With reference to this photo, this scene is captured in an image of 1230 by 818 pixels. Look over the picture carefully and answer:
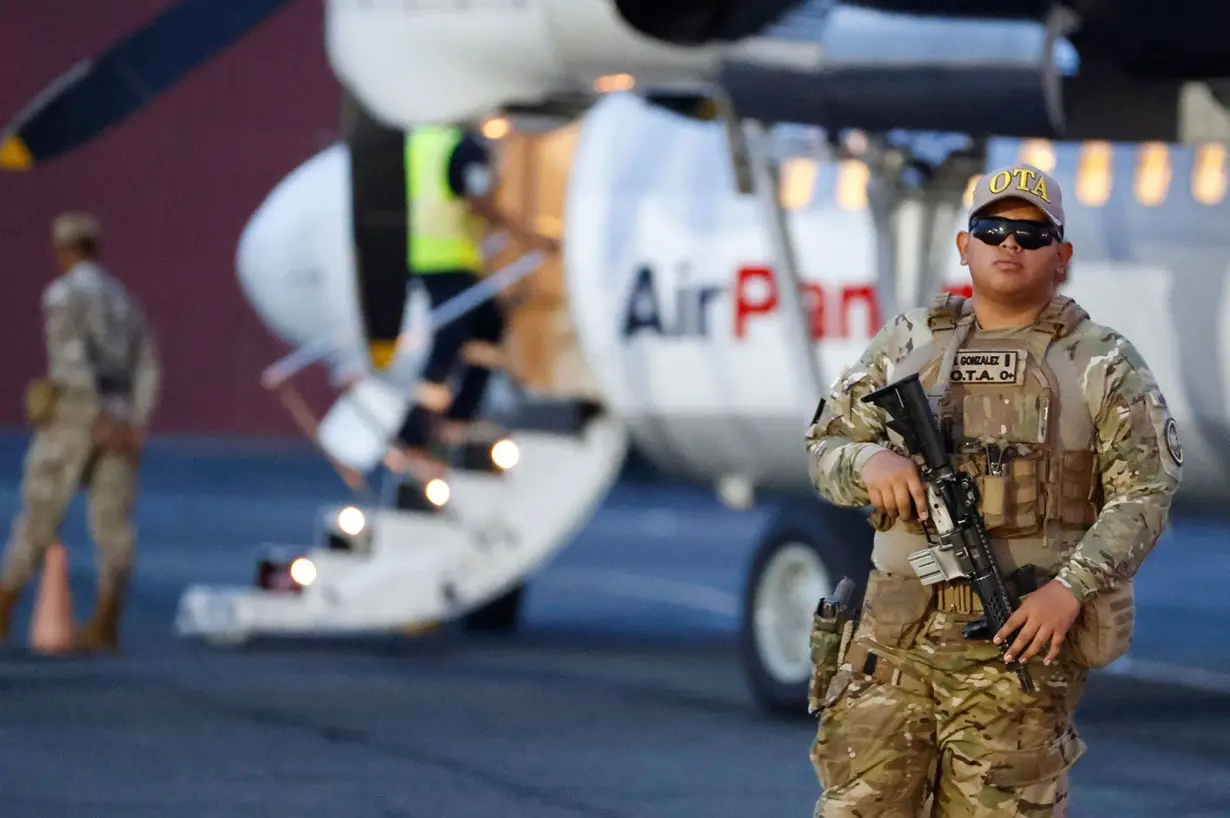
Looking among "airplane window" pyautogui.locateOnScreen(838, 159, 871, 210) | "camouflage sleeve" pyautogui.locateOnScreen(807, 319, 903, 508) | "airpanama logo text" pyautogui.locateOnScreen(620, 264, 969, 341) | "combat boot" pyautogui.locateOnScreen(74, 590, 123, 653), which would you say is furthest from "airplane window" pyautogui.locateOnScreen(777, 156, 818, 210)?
"camouflage sleeve" pyautogui.locateOnScreen(807, 319, 903, 508)

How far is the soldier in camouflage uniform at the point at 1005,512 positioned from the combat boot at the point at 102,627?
8.14 m

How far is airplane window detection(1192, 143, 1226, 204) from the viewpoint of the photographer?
9836mm

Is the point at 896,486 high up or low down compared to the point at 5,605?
up

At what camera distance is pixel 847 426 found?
5.41 metres

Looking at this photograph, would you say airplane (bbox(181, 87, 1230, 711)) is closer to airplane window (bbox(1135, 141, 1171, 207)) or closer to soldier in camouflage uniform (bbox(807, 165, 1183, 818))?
airplane window (bbox(1135, 141, 1171, 207))

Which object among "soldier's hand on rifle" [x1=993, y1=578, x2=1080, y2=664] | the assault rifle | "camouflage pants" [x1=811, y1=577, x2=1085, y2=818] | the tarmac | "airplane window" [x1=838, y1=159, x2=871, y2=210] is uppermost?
"airplane window" [x1=838, y1=159, x2=871, y2=210]

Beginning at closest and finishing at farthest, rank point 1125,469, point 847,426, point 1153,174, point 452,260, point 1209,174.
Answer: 1. point 1125,469
2. point 847,426
3. point 1209,174
4. point 1153,174
5. point 452,260

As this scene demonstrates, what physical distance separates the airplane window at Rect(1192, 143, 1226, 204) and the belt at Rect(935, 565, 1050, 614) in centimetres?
508

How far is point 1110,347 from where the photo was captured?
518 centimetres

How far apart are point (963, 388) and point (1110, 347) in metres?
0.32

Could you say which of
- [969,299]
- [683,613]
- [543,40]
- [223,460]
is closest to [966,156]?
[543,40]

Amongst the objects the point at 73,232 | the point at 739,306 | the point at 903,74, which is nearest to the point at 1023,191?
the point at 903,74

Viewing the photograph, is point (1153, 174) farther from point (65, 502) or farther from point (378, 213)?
point (65, 502)

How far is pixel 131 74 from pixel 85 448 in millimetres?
2004
